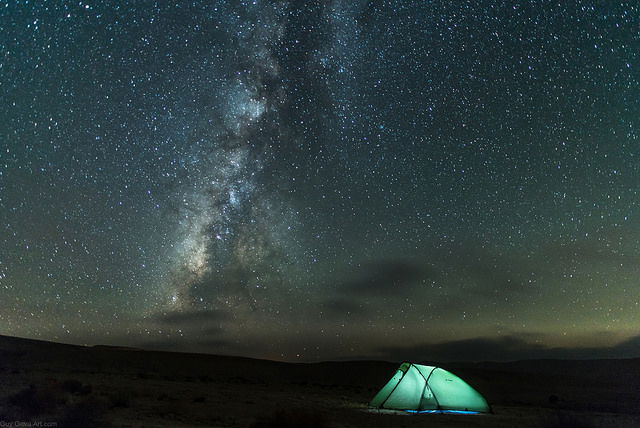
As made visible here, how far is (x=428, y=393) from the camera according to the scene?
2125 cm

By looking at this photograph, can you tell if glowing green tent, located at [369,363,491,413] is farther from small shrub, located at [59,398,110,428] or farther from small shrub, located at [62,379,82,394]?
small shrub, located at [62,379,82,394]

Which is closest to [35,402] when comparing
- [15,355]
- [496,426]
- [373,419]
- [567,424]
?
[373,419]

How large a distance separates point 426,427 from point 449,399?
15.4ft

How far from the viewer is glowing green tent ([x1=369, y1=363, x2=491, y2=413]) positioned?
21172 millimetres

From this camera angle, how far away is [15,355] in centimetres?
4884

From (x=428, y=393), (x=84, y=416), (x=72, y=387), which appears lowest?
(x=428, y=393)

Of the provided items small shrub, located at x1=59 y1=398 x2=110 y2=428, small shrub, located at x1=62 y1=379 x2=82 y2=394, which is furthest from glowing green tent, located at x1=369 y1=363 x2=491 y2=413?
small shrub, located at x1=62 y1=379 x2=82 y2=394

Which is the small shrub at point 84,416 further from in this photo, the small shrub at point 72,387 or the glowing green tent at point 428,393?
the glowing green tent at point 428,393

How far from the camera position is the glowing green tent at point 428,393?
21172mm

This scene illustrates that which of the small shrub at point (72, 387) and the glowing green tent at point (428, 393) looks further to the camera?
the small shrub at point (72, 387)

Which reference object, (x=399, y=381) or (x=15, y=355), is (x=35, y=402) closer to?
(x=399, y=381)

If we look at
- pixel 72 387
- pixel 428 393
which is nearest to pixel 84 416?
pixel 72 387

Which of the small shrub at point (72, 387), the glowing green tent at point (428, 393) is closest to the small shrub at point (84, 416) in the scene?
the small shrub at point (72, 387)

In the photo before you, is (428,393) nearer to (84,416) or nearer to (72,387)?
(84,416)
